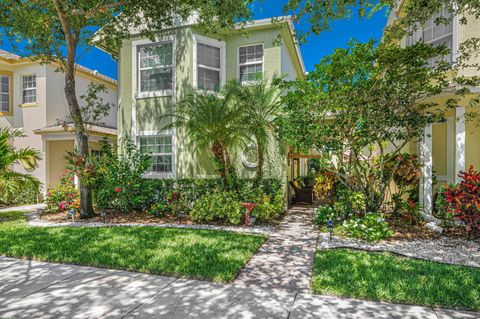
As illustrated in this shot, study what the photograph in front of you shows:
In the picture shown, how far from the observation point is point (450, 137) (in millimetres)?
9555

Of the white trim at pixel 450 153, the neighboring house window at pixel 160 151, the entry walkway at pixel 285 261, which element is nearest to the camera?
the entry walkway at pixel 285 261

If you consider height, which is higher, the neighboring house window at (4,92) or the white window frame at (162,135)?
the neighboring house window at (4,92)

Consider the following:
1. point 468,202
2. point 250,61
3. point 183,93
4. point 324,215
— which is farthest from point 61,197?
point 468,202

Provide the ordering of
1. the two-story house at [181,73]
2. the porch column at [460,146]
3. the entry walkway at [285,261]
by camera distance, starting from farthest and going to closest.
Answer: the two-story house at [181,73] → the porch column at [460,146] → the entry walkway at [285,261]

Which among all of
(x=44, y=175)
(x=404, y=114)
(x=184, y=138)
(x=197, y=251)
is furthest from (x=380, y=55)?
(x=44, y=175)

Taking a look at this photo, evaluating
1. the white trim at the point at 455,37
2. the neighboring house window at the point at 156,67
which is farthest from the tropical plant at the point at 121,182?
the white trim at the point at 455,37

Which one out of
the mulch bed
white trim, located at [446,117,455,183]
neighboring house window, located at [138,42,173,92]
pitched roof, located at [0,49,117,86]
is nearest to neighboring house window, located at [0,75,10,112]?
pitched roof, located at [0,49,117,86]

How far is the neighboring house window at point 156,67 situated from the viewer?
467 inches

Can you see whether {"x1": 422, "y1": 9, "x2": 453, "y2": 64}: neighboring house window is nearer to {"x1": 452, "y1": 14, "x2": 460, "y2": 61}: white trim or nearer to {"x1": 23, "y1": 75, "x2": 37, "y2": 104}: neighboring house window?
{"x1": 452, "y1": 14, "x2": 460, "y2": 61}: white trim

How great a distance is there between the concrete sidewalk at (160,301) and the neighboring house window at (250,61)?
8.86 m

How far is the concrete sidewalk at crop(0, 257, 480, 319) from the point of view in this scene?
143 inches

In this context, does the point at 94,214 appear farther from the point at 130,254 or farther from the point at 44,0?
the point at 44,0

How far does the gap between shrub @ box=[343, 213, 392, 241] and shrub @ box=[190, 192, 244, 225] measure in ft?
10.6

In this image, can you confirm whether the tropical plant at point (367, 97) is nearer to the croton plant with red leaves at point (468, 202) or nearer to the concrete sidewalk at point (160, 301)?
the croton plant with red leaves at point (468, 202)
